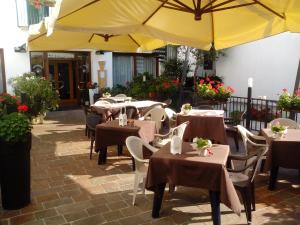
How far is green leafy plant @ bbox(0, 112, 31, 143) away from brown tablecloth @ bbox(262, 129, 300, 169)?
11.3 feet

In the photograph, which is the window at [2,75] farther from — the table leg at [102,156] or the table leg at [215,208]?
the table leg at [215,208]

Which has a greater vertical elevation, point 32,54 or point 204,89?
point 32,54

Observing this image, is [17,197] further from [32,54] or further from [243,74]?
[243,74]

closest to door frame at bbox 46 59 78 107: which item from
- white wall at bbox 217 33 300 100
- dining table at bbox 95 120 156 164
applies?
white wall at bbox 217 33 300 100

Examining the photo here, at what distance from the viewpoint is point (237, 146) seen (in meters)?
6.97

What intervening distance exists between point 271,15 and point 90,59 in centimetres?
1074

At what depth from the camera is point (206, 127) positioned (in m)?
6.48

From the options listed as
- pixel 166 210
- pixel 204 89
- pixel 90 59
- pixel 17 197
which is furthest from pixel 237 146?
pixel 90 59

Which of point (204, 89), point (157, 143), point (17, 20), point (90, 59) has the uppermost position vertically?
point (17, 20)

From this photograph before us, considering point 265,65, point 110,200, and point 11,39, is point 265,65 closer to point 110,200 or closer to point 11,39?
point 110,200

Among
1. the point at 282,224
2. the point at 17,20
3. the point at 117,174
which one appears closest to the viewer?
the point at 282,224

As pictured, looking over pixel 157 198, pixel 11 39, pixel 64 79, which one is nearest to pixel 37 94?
pixel 11 39

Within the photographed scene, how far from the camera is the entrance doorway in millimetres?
13648

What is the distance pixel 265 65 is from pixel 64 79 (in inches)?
339
